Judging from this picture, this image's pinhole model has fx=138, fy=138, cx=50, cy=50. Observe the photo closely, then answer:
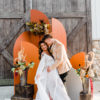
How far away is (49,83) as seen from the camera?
2.85 metres

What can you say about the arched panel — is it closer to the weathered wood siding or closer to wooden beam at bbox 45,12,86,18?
the weathered wood siding

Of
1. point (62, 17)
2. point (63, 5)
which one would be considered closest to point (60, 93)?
point (62, 17)

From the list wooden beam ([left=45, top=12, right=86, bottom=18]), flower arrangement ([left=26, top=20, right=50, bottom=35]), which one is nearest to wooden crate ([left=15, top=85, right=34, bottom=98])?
flower arrangement ([left=26, top=20, right=50, bottom=35])

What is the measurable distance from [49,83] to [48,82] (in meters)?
0.03

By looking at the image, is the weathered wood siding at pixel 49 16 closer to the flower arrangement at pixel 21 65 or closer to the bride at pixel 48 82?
the flower arrangement at pixel 21 65

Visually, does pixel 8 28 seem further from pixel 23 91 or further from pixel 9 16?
pixel 23 91

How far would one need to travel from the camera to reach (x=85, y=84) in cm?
292

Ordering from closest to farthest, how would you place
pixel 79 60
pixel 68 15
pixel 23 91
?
pixel 23 91 → pixel 79 60 → pixel 68 15

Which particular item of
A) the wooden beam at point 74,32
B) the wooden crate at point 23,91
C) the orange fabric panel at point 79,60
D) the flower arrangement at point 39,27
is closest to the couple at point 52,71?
the wooden crate at point 23,91

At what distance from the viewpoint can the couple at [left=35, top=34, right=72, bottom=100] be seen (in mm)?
2736

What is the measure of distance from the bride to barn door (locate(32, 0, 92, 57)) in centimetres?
237

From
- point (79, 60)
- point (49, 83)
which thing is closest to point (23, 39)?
point (49, 83)

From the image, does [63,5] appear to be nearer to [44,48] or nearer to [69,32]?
[69,32]

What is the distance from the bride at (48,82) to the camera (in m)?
2.75
